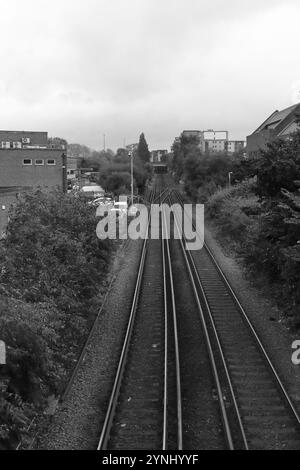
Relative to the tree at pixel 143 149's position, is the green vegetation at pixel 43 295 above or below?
below

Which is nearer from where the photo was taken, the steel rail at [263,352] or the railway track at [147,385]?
the railway track at [147,385]

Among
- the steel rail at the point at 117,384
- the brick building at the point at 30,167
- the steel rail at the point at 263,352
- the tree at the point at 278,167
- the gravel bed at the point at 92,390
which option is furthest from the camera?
the brick building at the point at 30,167

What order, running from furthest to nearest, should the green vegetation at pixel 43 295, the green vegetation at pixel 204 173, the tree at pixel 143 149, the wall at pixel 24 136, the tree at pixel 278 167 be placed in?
the tree at pixel 143 149, the wall at pixel 24 136, the green vegetation at pixel 204 173, the tree at pixel 278 167, the green vegetation at pixel 43 295

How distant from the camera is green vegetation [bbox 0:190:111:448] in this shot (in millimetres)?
10099

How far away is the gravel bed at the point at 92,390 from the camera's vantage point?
9992 millimetres

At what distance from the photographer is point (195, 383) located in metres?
12.6

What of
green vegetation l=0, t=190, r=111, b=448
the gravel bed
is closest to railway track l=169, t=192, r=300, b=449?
the gravel bed

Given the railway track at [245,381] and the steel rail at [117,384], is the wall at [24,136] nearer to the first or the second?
the steel rail at [117,384]

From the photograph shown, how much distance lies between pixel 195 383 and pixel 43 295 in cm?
474

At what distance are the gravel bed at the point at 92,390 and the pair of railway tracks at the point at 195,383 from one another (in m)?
0.30

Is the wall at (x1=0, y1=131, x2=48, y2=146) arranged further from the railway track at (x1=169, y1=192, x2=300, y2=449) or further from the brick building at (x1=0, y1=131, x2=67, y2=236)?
the railway track at (x1=169, y1=192, x2=300, y2=449)

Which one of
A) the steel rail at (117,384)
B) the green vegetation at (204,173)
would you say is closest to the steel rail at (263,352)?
the steel rail at (117,384)

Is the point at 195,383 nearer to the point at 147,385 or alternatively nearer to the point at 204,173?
the point at 147,385

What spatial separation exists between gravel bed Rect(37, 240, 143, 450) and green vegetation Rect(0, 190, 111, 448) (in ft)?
1.53
